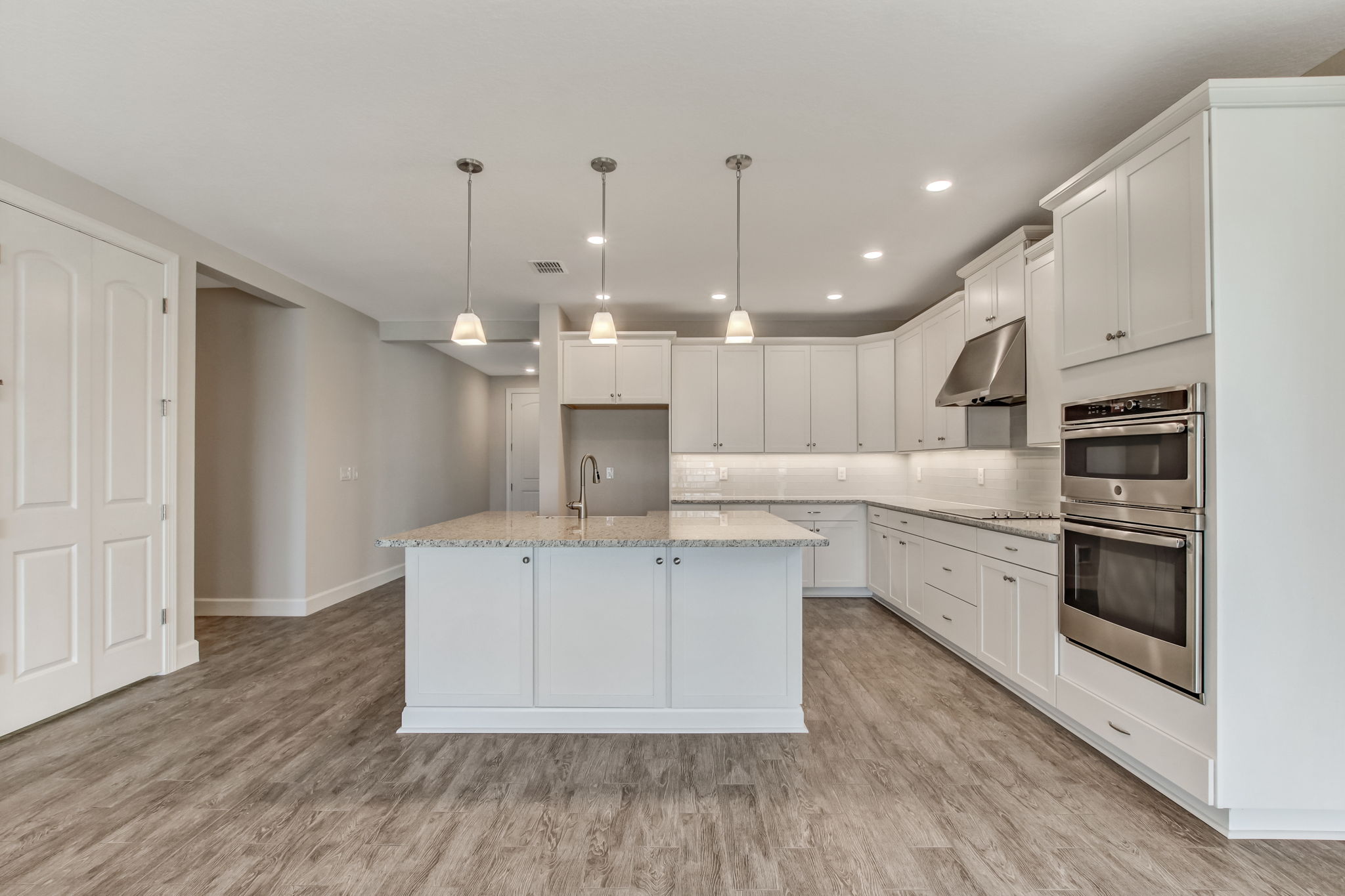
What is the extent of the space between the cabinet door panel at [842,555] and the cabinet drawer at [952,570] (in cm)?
123

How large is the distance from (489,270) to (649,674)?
310 cm

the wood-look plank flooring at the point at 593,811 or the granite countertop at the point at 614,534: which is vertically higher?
the granite countertop at the point at 614,534

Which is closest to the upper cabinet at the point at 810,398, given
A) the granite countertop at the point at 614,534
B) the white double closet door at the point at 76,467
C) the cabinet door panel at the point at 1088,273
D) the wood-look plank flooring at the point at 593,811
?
the granite countertop at the point at 614,534

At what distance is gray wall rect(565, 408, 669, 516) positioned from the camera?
624 centimetres

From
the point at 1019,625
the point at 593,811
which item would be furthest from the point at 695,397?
the point at 593,811

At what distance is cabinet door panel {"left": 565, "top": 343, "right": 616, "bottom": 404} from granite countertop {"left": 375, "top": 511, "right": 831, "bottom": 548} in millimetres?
2314

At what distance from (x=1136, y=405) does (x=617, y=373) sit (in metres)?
4.10

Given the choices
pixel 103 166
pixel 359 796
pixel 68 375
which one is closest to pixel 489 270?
pixel 103 166

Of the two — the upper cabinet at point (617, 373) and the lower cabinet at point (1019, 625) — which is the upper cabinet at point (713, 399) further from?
the lower cabinet at point (1019, 625)

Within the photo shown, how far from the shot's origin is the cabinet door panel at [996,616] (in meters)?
3.16

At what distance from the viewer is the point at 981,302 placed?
4.05 m

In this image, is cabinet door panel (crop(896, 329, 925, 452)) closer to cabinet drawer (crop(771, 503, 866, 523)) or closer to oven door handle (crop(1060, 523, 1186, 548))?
cabinet drawer (crop(771, 503, 866, 523))

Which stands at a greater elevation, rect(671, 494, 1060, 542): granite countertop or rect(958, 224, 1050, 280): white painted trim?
rect(958, 224, 1050, 280): white painted trim

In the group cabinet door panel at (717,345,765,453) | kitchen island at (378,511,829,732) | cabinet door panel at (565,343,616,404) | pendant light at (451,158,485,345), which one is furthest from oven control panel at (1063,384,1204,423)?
cabinet door panel at (565,343,616,404)
